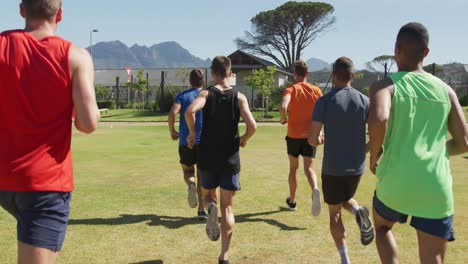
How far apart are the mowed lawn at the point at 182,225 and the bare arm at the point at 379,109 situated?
2373 millimetres

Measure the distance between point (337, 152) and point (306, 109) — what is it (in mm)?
2277

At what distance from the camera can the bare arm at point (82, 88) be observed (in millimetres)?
2662

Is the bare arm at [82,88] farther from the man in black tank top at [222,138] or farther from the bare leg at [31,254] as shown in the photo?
the man in black tank top at [222,138]

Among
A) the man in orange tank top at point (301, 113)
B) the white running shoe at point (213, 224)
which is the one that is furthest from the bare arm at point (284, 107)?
the white running shoe at point (213, 224)

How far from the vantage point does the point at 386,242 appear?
3410mm

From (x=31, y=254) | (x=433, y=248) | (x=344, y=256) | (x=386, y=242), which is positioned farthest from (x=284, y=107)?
(x=31, y=254)

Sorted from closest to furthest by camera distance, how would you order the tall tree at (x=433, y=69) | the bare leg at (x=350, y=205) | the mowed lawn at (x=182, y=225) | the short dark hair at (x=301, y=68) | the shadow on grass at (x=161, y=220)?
the bare leg at (x=350, y=205), the mowed lawn at (x=182, y=225), the shadow on grass at (x=161, y=220), the short dark hair at (x=301, y=68), the tall tree at (x=433, y=69)

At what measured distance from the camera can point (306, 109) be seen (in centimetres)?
689

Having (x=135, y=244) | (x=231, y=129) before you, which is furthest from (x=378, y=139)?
(x=135, y=244)

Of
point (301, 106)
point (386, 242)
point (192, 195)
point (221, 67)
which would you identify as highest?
point (221, 67)

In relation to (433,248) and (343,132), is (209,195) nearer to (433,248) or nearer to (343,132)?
(343,132)

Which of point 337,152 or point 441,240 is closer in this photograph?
point 441,240

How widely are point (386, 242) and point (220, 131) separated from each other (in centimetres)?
215

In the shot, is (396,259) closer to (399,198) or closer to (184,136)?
(399,198)
